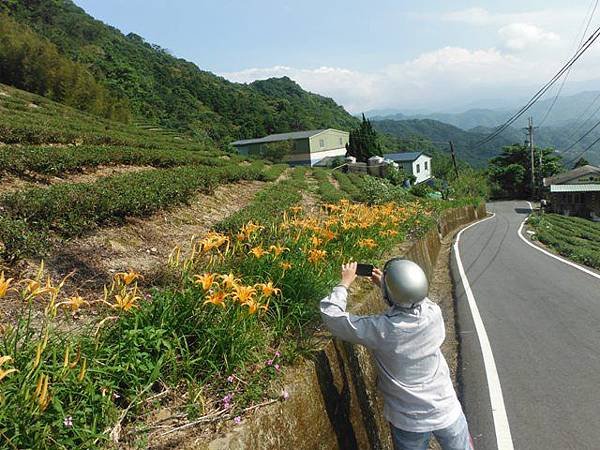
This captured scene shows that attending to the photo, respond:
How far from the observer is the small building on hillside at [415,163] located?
6253 centimetres

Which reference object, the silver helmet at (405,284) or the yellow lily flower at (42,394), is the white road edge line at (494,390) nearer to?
the silver helmet at (405,284)

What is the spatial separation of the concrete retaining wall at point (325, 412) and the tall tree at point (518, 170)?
65.6 meters

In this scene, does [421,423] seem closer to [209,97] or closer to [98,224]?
[98,224]

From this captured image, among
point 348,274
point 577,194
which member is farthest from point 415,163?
point 348,274

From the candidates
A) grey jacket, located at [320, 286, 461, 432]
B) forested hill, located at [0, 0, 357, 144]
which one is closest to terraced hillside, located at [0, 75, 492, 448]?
grey jacket, located at [320, 286, 461, 432]

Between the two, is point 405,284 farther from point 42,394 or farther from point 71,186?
point 71,186

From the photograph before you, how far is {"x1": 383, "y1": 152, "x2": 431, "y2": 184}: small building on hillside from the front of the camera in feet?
205

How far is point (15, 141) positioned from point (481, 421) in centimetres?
1208

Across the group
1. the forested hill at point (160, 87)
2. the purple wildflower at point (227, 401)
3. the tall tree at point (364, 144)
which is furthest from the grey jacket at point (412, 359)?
the tall tree at point (364, 144)

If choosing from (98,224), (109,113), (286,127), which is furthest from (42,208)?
(286,127)

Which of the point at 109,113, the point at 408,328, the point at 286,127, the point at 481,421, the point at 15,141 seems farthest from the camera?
the point at 286,127

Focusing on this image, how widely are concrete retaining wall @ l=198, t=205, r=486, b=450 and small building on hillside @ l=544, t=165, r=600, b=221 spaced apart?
50963mm

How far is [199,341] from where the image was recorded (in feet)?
9.43

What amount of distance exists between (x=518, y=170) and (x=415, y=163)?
14.8m
